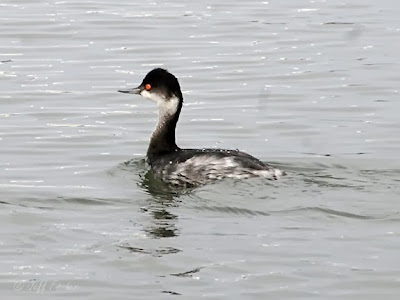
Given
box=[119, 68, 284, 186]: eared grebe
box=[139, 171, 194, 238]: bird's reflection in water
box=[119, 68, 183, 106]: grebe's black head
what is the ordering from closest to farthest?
box=[139, 171, 194, 238]: bird's reflection in water
box=[119, 68, 284, 186]: eared grebe
box=[119, 68, 183, 106]: grebe's black head

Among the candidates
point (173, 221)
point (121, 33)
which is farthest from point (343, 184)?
point (121, 33)

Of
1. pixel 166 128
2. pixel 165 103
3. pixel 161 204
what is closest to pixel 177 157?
pixel 166 128

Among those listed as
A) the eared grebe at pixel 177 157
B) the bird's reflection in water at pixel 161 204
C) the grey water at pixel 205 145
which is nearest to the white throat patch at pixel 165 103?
the eared grebe at pixel 177 157

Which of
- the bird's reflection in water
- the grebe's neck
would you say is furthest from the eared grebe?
the bird's reflection in water

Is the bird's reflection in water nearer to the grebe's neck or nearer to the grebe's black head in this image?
the grebe's neck

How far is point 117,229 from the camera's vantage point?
11.0 metres

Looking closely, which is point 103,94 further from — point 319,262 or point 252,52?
point 319,262

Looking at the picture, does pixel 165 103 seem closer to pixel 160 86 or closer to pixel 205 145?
pixel 160 86

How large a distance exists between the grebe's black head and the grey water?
2.23ft

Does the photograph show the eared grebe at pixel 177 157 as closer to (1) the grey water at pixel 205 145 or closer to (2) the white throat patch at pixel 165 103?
(2) the white throat patch at pixel 165 103

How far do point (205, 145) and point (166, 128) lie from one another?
80 centimetres

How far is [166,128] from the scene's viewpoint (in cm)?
1385

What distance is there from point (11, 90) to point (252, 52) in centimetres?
373

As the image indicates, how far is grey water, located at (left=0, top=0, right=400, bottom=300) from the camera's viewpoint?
9.91 meters
